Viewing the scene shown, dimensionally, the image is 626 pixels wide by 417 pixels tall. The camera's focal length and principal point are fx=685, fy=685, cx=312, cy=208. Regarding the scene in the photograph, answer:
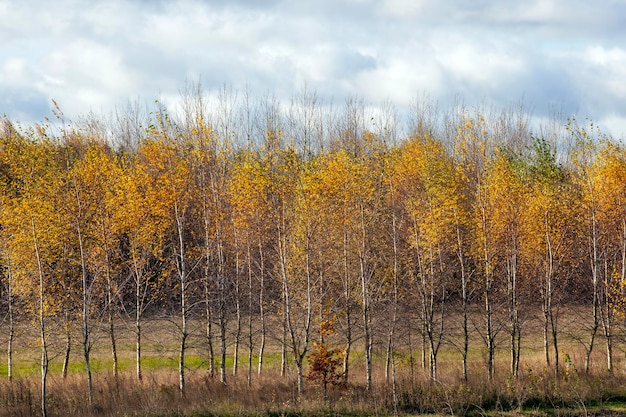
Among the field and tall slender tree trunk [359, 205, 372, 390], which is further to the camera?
tall slender tree trunk [359, 205, 372, 390]

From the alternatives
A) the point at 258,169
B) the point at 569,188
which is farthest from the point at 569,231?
the point at 258,169

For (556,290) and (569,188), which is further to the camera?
(556,290)

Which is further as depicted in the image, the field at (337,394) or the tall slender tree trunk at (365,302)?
the tall slender tree trunk at (365,302)

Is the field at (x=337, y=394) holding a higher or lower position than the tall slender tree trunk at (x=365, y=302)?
lower

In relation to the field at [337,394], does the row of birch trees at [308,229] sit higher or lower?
higher

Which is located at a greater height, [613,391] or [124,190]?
[124,190]

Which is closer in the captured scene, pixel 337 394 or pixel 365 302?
pixel 337 394

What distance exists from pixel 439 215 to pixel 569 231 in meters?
8.75

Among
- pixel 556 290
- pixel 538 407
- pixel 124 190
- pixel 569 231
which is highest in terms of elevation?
pixel 124 190

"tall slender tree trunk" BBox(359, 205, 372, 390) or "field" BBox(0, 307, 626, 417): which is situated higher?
"tall slender tree trunk" BBox(359, 205, 372, 390)

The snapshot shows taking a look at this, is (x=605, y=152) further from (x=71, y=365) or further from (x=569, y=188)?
(x=71, y=365)

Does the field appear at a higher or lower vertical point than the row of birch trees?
lower

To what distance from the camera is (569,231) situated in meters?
36.8

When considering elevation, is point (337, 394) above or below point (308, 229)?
below
